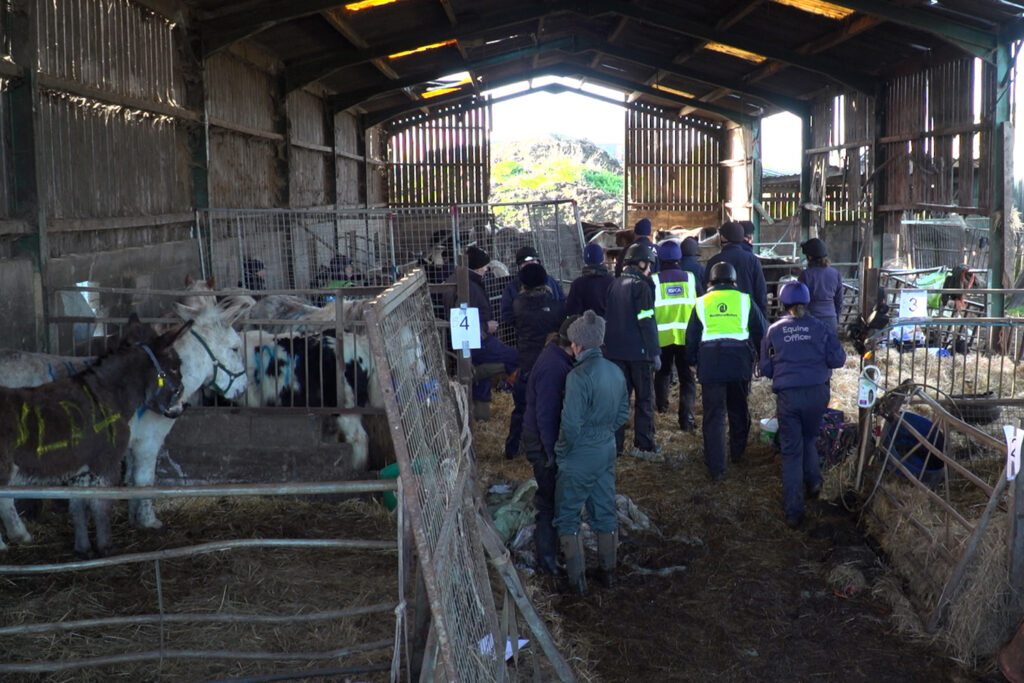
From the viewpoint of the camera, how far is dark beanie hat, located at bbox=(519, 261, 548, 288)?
8477 mm

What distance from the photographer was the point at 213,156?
12336 mm

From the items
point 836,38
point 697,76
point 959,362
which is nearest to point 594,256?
point 959,362

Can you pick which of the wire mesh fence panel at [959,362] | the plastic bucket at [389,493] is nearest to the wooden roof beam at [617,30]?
the wire mesh fence panel at [959,362]

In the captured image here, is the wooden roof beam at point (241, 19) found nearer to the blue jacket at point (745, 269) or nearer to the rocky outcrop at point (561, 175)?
the blue jacket at point (745, 269)

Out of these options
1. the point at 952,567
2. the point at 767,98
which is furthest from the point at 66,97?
the point at 767,98

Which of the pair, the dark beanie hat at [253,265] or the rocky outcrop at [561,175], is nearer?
the dark beanie hat at [253,265]

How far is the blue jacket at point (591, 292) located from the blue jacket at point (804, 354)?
2.28m

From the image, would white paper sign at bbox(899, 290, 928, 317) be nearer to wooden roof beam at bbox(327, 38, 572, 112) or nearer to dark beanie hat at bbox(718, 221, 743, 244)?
dark beanie hat at bbox(718, 221, 743, 244)

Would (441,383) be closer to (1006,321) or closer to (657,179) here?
(1006,321)

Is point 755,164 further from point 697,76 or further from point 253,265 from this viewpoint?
point 253,265

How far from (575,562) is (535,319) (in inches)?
111

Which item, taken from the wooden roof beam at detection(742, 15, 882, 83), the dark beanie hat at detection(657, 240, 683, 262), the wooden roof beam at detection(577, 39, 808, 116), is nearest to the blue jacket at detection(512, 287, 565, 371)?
the dark beanie hat at detection(657, 240, 683, 262)

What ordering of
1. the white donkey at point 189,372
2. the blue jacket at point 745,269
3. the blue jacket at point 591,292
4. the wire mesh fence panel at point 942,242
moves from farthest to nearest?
the wire mesh fence panel at point 942,242 < the blue jacket at point 745,269 < the blue jacket at point 591,292 < the white donkey at point 189,372

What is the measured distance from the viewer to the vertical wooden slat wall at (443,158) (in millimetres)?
26000
